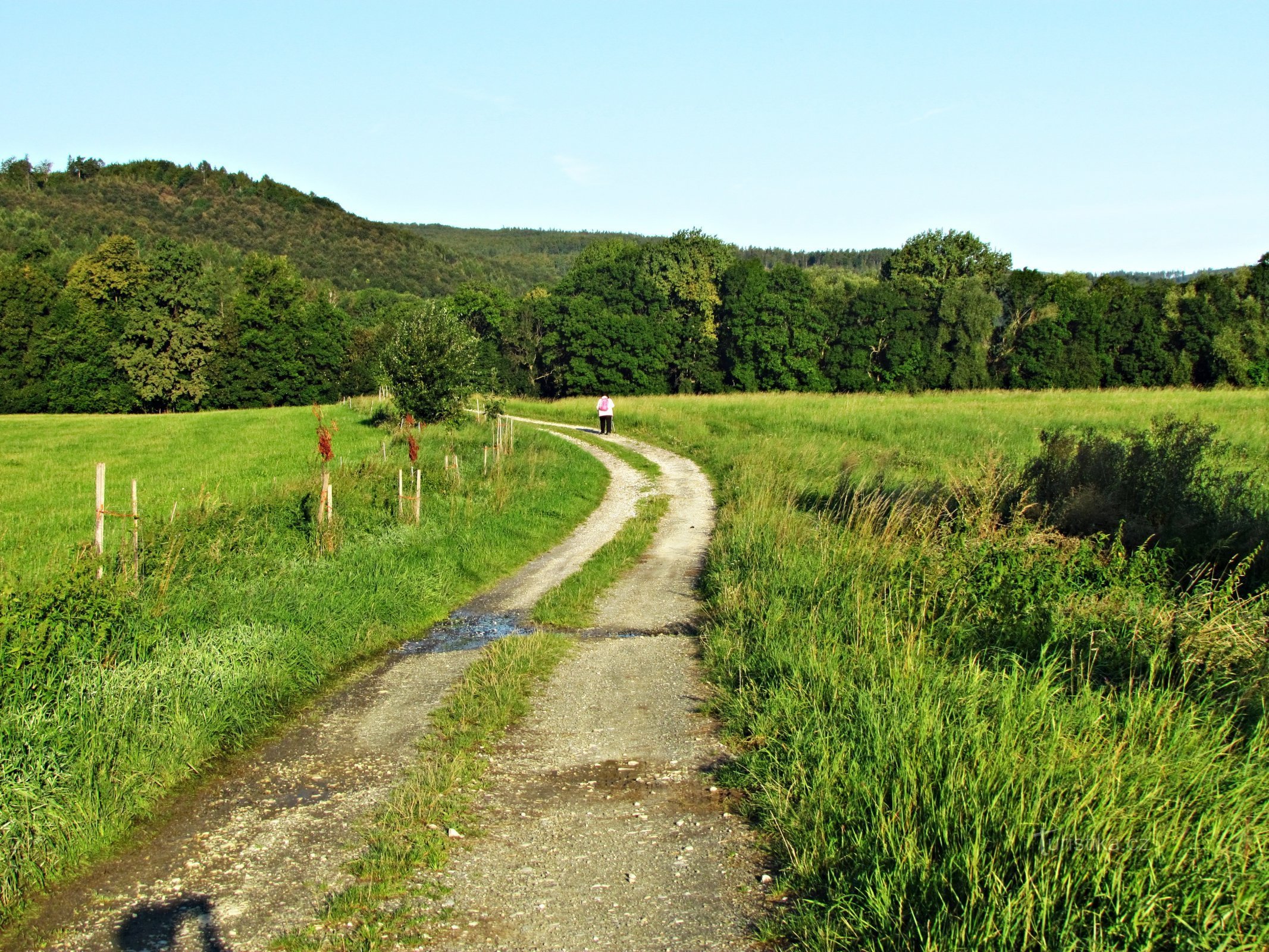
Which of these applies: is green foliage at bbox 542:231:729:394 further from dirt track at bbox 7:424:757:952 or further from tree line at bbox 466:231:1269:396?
dirt track at bbox 7:424:757:952

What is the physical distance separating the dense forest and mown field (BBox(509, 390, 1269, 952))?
50354mm

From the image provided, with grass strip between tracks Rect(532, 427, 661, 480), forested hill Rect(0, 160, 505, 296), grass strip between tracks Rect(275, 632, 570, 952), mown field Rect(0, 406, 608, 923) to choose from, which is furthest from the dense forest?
grass strip between tracks Rect(275, 632, 570, 952)

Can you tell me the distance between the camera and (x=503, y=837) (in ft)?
17.7

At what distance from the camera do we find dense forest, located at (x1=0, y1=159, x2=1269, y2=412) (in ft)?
212

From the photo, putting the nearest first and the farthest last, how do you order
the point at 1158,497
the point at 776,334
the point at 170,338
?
the point at 1158,497 < the point at 170,338 < the point at 776,334

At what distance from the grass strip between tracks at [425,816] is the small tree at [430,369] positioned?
2449 centimetres

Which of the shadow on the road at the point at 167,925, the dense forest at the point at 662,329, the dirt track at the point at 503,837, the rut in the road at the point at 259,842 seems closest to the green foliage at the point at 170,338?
the dense forest at the point at 662,329

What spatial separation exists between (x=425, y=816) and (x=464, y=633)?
16.5 feet

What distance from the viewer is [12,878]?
189 inches

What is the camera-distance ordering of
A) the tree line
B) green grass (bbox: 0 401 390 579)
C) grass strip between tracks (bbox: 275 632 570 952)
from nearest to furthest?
grass strip between tracks (bbox: 275 632 570 952), green grass (bbox: 0 401 390 579), the tree line

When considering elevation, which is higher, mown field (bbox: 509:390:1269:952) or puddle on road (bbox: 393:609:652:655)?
mown field (bbox: 509:390:1269:952)

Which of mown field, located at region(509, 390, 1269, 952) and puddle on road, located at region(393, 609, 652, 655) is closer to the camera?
mown field, located at region(509, 390, 1269, 952)

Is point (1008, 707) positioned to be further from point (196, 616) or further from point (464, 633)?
point (196, 616)

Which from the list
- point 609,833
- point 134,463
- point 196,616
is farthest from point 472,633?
point 134,463
